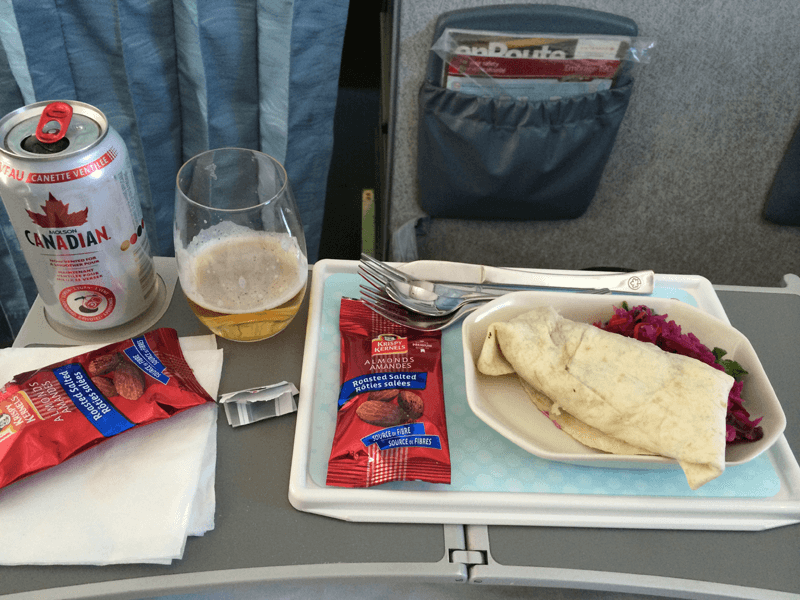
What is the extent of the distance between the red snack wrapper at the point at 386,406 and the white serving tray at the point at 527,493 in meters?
0.02

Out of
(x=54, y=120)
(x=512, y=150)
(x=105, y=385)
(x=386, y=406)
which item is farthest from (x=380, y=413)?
(x=512, y=150)

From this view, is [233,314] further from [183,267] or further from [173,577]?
→ [173,577]

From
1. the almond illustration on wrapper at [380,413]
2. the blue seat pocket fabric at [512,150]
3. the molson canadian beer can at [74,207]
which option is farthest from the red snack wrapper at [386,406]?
the blue seat pocket fabric at [512,150]

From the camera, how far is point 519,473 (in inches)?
21.1

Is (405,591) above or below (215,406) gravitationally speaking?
below

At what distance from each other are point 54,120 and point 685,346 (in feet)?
1.92

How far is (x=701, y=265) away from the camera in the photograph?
47.4 inches

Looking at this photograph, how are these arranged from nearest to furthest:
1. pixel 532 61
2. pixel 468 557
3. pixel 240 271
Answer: pixel 468 557 → pixel 240 271 → pixel 532 61

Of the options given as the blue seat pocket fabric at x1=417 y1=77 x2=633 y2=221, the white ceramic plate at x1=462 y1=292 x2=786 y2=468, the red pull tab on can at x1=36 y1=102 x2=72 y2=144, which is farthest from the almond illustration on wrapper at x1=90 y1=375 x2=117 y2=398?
the blue seat pocket fabric at x1=417 y1=77 x2=633 y2=221

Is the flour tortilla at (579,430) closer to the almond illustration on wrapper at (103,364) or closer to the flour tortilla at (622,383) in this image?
the flour tortilla at (622,383)

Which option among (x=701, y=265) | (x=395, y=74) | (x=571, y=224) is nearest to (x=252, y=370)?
(x=395, y=74)

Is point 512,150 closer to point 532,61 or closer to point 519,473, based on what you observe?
point 532,61

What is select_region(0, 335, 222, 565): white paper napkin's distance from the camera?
0.46 metres

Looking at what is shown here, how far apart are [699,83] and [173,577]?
954 millimetres
